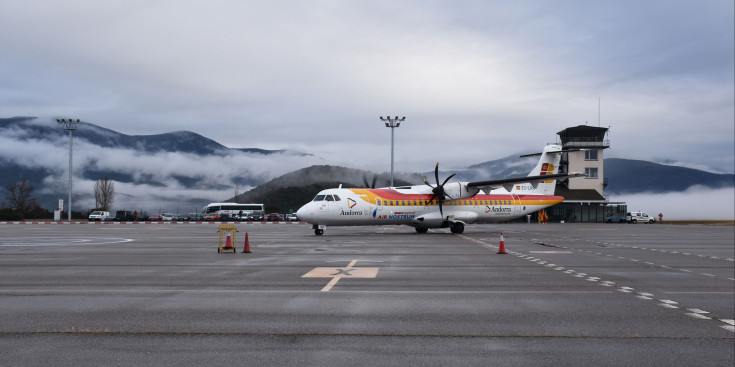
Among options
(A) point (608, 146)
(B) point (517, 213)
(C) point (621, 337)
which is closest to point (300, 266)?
(C) point (621, 337)

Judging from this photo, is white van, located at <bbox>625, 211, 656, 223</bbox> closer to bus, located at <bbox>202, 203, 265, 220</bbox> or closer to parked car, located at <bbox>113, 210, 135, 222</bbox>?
bus, located at <bbox>202, 203, 265, 220</bbox>

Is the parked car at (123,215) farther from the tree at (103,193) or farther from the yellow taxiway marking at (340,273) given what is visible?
the yellow taxiway marking at (340,273)

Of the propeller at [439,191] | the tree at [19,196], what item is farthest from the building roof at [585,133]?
the tree at [19,196]

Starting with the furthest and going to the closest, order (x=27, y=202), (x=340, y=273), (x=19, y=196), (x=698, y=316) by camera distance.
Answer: (x=27, y=202)
(x=19, y=196)
(x=340, y=273)
(x=698, y=316)

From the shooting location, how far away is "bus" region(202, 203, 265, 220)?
324ft

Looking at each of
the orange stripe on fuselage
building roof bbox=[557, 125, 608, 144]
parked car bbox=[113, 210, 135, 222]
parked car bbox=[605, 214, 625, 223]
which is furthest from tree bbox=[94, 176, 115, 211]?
parked car bbox=[605, 214, 625, 223]

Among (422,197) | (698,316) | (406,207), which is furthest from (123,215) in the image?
(698,316)

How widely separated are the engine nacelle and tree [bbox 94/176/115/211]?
9898cm

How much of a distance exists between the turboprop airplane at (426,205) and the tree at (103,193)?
9687 cm

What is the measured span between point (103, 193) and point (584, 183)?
97.0m

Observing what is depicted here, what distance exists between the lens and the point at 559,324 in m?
8.02

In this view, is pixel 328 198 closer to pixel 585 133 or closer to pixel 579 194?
pixel 579 194

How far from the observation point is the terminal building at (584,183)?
82.3m

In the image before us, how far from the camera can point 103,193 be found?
118 meters
